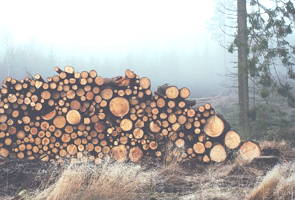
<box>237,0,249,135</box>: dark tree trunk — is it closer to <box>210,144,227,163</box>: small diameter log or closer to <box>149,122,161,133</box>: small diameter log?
<box>210,144,227,163</box>: small diameter log

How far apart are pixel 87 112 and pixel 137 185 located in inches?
99.9

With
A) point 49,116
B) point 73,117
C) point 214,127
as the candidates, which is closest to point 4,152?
point 49,116

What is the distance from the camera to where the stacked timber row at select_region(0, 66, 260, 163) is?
748cm

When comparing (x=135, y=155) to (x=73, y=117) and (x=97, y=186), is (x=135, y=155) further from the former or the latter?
(x=97, y=186)

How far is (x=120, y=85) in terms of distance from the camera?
7656 millimetres

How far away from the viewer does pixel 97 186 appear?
16.2 feet

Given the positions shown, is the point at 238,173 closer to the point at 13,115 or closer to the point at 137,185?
the point at 137,185

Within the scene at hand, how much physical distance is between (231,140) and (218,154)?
0.36 metres

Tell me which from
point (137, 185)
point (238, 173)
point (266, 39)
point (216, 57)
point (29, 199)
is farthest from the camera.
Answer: point (216, 57)

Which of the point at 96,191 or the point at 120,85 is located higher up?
the point at 120,85

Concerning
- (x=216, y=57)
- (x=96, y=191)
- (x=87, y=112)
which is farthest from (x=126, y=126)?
(x=216, y=57)

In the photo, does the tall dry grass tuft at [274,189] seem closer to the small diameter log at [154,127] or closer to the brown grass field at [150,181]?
the brown grass field at [150,181]

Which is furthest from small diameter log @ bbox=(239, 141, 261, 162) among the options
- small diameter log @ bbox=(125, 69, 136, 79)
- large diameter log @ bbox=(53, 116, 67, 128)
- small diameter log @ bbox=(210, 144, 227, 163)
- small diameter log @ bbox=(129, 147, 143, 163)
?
large diameter log @ bbox=(53, 116, 67, 128)

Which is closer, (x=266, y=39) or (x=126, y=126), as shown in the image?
(x=126, y=126)
